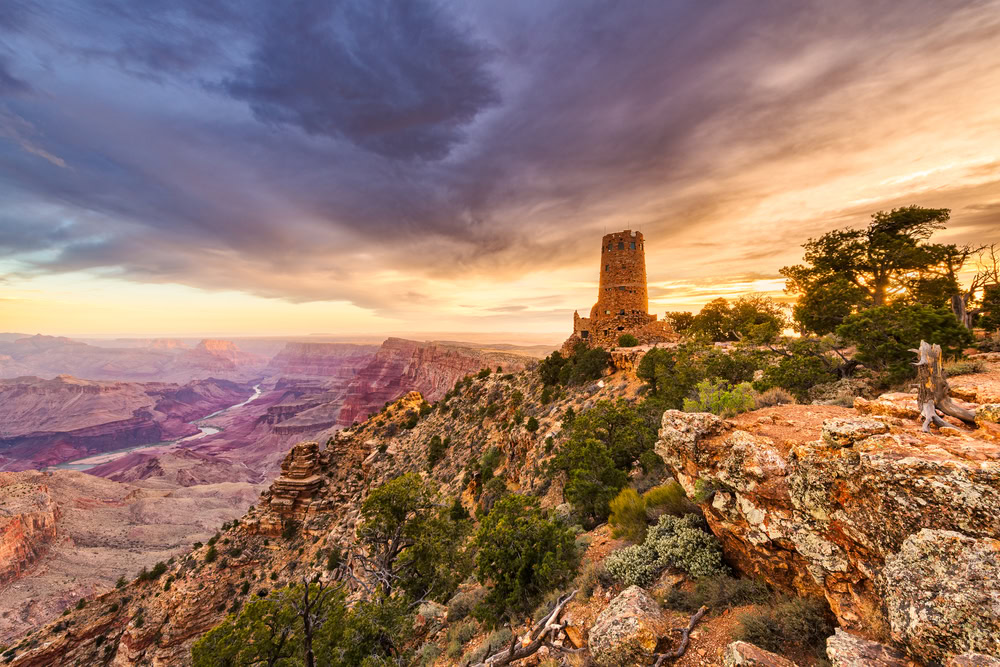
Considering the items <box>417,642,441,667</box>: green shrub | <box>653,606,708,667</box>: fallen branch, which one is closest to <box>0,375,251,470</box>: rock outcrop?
<box>417,642,441,667</box>: green shrub

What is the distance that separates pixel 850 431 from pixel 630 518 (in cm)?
596

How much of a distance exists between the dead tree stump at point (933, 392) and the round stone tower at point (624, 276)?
26.2 metres

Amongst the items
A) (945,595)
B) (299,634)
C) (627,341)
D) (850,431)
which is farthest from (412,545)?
(627,341)

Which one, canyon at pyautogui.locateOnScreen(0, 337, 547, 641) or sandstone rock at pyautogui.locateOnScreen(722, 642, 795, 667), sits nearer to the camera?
sandstone rock at pyautogui.locateOnScreen(722, 642, 795, 667)

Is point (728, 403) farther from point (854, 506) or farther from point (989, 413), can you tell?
point (854, 506)

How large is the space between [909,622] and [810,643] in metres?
1.81

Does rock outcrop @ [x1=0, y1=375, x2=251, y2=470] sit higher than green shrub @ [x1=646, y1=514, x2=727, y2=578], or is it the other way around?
green shrub @ [x1=646, y1=514, x2=727, y2=578]

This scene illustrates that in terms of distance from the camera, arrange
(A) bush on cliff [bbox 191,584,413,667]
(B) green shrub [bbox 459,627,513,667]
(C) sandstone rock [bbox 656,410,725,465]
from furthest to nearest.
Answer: (A) bush on cliff [bbox 191,584,413,667] → (B) green shrub [bbox 459,627,513,667] → (C) sandstone rock [bbox 656,410,725,465]

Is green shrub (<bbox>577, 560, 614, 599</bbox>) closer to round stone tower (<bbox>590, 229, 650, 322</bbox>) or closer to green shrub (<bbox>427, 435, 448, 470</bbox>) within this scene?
round stone tower (<bbox>590, 229, 650, 322</bbox>)

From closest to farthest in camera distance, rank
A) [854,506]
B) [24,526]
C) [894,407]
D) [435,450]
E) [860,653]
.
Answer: [860,653] < [854,506] < [894,407] < [435,450] < [24,526]

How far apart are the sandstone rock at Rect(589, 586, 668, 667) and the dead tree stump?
5.38 meters

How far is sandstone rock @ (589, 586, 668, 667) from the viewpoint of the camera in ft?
17.5

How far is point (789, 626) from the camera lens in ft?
15.7

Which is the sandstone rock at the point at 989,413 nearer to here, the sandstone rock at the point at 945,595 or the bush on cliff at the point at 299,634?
the sandstone rock at the point at 945,595
